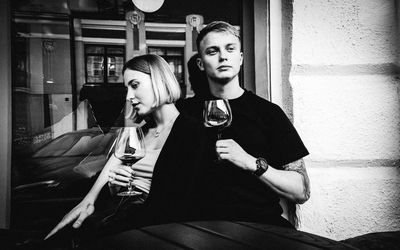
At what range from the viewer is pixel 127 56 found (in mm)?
1852

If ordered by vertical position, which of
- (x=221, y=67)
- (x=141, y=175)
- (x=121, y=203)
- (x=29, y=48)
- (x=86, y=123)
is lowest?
(x=121, y=203)

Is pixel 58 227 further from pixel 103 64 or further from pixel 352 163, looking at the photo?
pixel 352 163

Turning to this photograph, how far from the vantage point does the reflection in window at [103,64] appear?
6.00ft

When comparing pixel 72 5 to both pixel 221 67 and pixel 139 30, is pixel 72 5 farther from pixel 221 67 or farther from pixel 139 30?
pixel 221 67

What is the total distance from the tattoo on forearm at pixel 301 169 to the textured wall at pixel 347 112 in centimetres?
4

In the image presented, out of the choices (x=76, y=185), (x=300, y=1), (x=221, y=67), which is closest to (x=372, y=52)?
(x=300, y=1)

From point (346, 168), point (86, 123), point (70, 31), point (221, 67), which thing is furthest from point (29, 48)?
point (346, 168)

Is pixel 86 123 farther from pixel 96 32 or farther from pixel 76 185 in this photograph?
pixel 96 32

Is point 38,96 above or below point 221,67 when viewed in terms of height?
below

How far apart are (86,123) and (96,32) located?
0.52 meters

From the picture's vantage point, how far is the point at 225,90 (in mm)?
1885

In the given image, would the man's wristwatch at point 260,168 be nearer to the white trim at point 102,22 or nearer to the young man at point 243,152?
the young man at point 243,152

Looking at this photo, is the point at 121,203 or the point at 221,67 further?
the point at 221,67

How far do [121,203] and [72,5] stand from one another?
3.75ft
